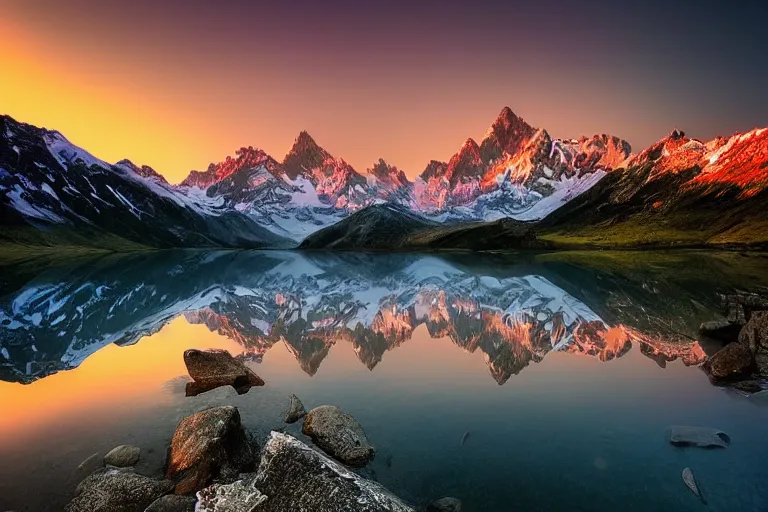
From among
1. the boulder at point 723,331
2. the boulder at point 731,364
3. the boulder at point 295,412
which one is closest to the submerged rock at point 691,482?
the boulder at point 731,364

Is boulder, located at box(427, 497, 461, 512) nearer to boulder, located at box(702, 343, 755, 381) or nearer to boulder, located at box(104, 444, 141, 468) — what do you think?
boulder, located at box(104, 444, 141, 468)

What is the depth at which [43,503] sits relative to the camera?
1634cm

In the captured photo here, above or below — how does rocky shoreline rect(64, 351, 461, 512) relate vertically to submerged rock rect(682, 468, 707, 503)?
above

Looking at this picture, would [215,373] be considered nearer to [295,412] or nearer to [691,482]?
[295,412]

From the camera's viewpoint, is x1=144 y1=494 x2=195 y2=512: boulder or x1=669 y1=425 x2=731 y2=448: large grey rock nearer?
x1=144 y1=494 x2=195 y2=512: boulder

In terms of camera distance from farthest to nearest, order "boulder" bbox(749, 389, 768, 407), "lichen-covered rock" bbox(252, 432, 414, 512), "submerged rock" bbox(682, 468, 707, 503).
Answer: "boulder" bbox(749, 389, 768, 407), "submerged rock" bbox(682, 468, 707, 503), "lichen-covered rock" bbox(252, 432, 414, 512)

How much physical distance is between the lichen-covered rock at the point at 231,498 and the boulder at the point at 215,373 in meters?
16.5

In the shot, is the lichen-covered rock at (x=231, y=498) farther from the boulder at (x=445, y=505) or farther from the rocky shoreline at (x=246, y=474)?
the boulder at (x=445, y=505)

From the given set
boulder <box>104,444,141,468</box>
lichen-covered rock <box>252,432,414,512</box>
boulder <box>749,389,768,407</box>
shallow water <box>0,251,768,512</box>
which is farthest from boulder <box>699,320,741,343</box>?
boulder <box>104,444,141,468</box>

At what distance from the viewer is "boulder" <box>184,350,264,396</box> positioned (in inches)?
1136

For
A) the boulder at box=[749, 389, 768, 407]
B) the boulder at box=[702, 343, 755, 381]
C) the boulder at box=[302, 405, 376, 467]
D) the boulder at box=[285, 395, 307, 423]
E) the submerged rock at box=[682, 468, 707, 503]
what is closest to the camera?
the submerged rock at box=[682, 468, 707, 503]

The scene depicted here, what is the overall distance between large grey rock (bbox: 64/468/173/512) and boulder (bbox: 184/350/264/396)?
11.1 m

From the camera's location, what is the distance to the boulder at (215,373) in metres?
28.8

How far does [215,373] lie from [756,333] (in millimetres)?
41509
